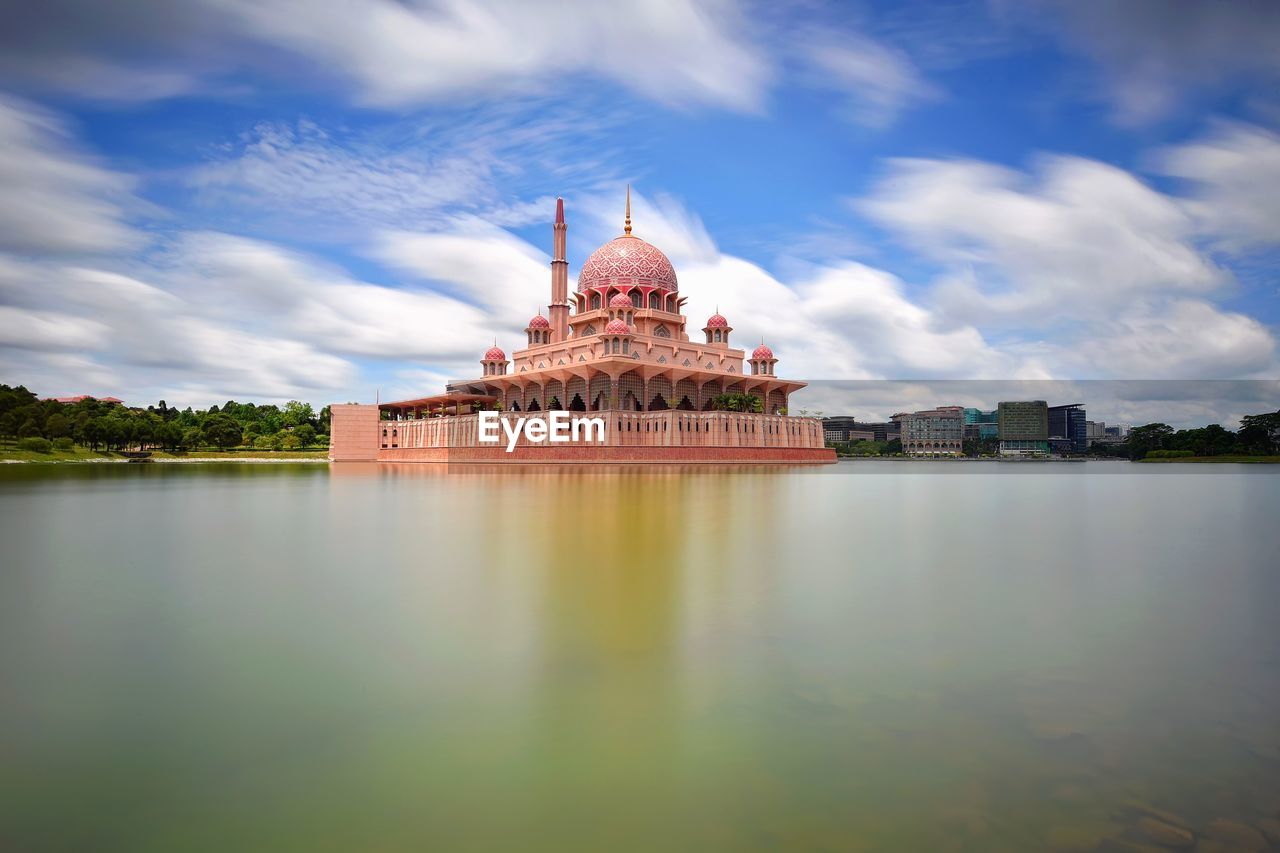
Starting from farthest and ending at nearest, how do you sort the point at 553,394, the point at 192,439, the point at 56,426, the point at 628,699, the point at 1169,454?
the point at 1169,454
the point at 192,439
the point at 553,394
the point at 56,426
the point at 628,699

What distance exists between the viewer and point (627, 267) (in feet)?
148

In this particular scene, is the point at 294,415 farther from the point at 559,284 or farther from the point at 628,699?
the point at 628,699

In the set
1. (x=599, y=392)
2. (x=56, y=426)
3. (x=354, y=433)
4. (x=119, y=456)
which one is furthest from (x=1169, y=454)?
(x=56, y=426)

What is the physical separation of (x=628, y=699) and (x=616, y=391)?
3714 cm

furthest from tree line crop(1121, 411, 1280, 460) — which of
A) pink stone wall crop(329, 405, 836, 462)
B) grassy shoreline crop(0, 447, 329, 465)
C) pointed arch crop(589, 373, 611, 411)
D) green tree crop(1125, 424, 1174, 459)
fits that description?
grassy shoreline crop(0, 447, 329, 465)

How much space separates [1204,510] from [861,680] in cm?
1428

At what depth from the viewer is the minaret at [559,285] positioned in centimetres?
4925

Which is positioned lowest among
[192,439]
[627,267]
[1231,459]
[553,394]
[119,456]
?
[1231,459]

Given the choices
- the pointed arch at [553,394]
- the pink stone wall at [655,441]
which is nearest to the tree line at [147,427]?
the pink stone wall at [655,441]

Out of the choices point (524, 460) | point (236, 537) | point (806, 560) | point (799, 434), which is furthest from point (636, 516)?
point (799, 434)

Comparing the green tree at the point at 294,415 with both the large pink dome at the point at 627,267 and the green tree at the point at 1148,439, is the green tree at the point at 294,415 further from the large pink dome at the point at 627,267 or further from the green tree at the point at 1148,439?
the green tree at the point at 1148,439

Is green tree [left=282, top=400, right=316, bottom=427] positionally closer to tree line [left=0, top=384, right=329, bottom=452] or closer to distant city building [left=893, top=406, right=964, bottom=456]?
tree line [left=0, top=384, right=329, bottom=452]

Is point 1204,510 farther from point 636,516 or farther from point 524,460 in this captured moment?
point 524,460

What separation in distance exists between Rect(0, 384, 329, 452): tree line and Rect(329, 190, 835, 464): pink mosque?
12.6 meters
